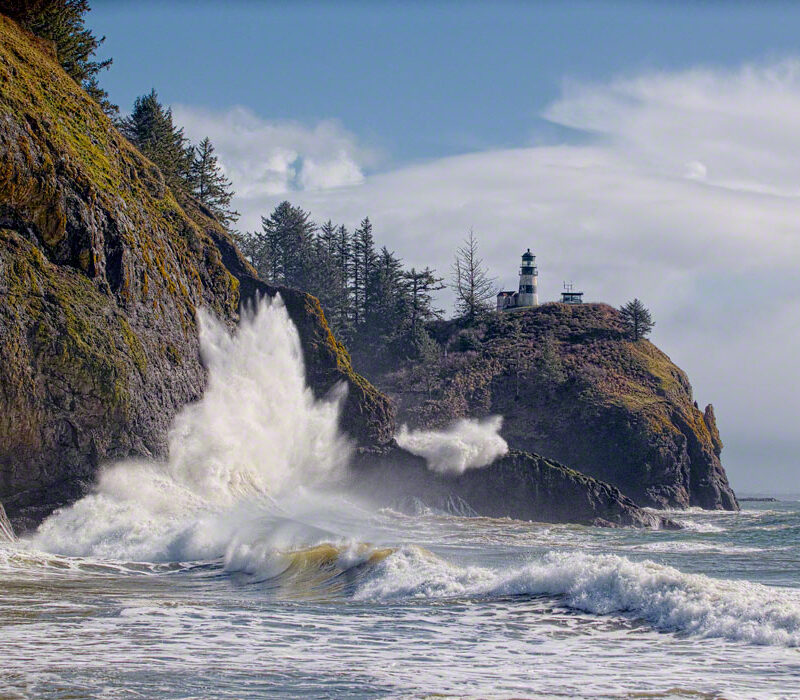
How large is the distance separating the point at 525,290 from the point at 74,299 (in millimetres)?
67164

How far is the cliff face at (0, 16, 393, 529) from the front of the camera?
85.0 feet

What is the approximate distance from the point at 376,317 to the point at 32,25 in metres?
44.7

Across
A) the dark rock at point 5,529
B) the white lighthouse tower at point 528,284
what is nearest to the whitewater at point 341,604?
the dark rock at point 5,529

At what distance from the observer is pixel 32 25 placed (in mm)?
38906

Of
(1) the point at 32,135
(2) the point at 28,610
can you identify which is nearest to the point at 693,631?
(2) the point at 28,610

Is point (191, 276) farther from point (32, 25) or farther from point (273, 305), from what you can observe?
point (32, 25)

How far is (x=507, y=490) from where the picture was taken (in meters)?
46.3

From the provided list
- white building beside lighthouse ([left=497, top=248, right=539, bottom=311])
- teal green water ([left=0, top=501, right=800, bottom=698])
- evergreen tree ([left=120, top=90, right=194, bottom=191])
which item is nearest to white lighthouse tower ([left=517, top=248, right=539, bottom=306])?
white building beside lighthouse ([left=497, top=248, right=539, bottom=311])

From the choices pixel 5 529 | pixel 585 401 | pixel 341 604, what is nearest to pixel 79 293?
pixel 5 529

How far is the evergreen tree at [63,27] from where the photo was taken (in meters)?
36.8

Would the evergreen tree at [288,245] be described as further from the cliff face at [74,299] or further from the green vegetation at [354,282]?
the cliff face at [74,299]

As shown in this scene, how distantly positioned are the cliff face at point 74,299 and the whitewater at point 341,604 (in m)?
1.20

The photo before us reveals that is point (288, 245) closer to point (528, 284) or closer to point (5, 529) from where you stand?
point (528, 284)

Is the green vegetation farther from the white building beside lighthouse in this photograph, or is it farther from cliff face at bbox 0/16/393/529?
cliff face at bbox 0/16/393/529
